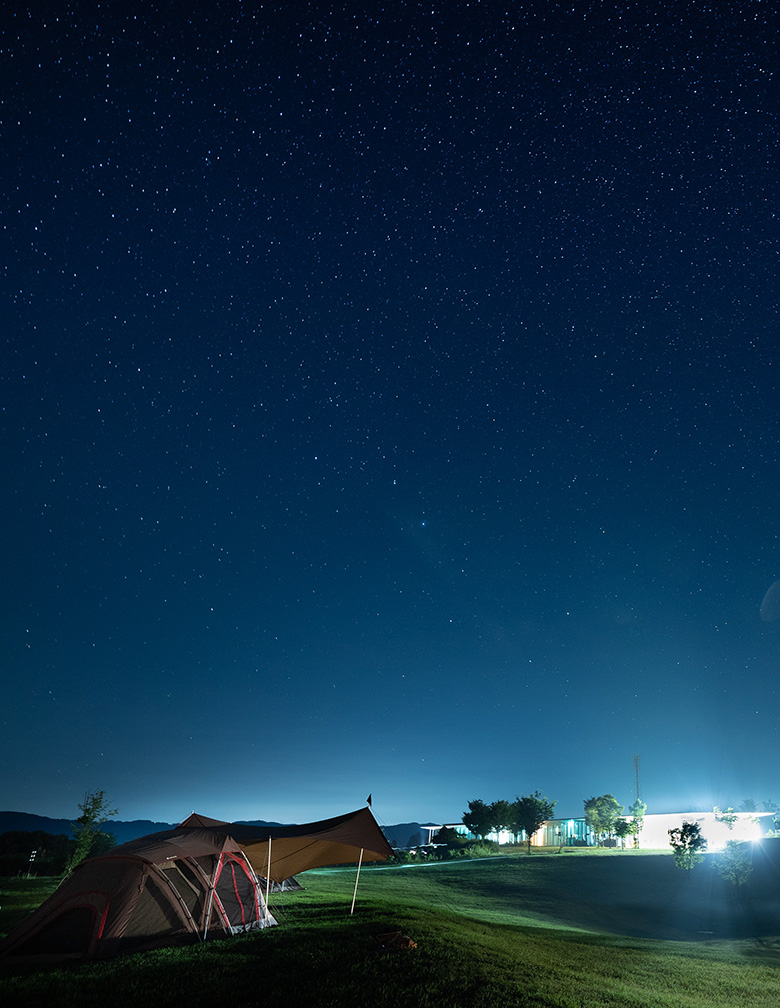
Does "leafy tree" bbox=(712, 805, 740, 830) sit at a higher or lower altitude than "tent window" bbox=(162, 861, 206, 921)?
higher

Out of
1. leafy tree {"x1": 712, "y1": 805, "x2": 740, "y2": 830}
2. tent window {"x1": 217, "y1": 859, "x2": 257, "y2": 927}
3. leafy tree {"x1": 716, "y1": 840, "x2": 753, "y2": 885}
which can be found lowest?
tent window {"x1": 217, "y1": 859, "x2": 257, "y2": 927}

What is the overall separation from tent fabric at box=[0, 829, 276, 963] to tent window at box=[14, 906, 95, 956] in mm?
16

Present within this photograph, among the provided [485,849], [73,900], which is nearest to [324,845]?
[73,900]

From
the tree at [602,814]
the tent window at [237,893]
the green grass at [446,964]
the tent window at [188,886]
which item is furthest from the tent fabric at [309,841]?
the tree at [602,814]

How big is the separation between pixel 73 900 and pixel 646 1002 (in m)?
11.3

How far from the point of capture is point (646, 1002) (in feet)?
38.1

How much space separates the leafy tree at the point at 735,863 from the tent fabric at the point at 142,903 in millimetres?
31039

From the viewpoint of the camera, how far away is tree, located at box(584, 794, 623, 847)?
73812 millimetres

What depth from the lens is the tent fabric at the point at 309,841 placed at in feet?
53.4

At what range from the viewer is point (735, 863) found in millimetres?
35281

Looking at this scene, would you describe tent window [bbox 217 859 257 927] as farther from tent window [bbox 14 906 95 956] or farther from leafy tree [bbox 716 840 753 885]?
leafy tree [bbox 716 840 753 885]

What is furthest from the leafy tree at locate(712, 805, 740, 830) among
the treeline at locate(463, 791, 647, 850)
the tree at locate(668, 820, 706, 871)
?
the treeline at locate(463, 791, 647, 850)

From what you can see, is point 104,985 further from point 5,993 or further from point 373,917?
point 373,917

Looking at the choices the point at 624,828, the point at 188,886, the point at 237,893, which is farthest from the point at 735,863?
the point at 624,828
